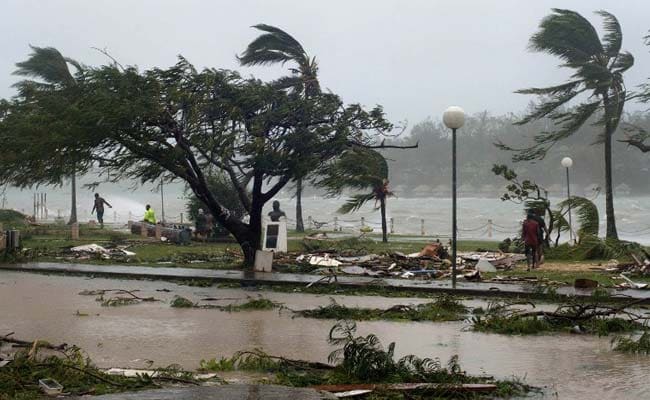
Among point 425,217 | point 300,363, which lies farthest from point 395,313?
point 425,217

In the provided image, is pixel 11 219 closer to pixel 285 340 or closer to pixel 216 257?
pixel 216 257

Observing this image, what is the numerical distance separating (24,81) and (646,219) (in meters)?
60.3

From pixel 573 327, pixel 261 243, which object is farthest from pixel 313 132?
pixel 573 327

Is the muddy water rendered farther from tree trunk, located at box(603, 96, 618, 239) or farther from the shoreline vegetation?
tree trunk, located at box(603, 96, 618, 239)

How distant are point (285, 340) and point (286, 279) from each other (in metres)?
7.27

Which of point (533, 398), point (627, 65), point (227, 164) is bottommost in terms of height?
point (533, 398)

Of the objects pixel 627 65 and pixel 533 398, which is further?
pixel 627 65

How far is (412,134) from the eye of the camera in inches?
6329

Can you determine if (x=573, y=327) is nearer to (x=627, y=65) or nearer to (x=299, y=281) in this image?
(x=299, y=281)

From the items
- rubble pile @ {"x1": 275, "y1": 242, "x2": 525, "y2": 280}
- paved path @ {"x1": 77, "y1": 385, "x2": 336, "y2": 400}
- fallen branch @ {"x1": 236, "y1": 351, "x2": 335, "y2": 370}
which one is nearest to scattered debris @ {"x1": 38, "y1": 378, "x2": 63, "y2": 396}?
paved path @ {"x1": 77, "y1": 385, "x2": 336, "y2": 400}

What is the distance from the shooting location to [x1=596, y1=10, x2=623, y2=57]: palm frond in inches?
1158

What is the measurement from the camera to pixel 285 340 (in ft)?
32.1

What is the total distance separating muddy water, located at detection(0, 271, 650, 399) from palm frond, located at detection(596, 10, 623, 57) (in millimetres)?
19159

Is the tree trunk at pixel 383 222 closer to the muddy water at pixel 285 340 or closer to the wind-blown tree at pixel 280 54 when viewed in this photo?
the wind-blown tree at pixel 280 54
